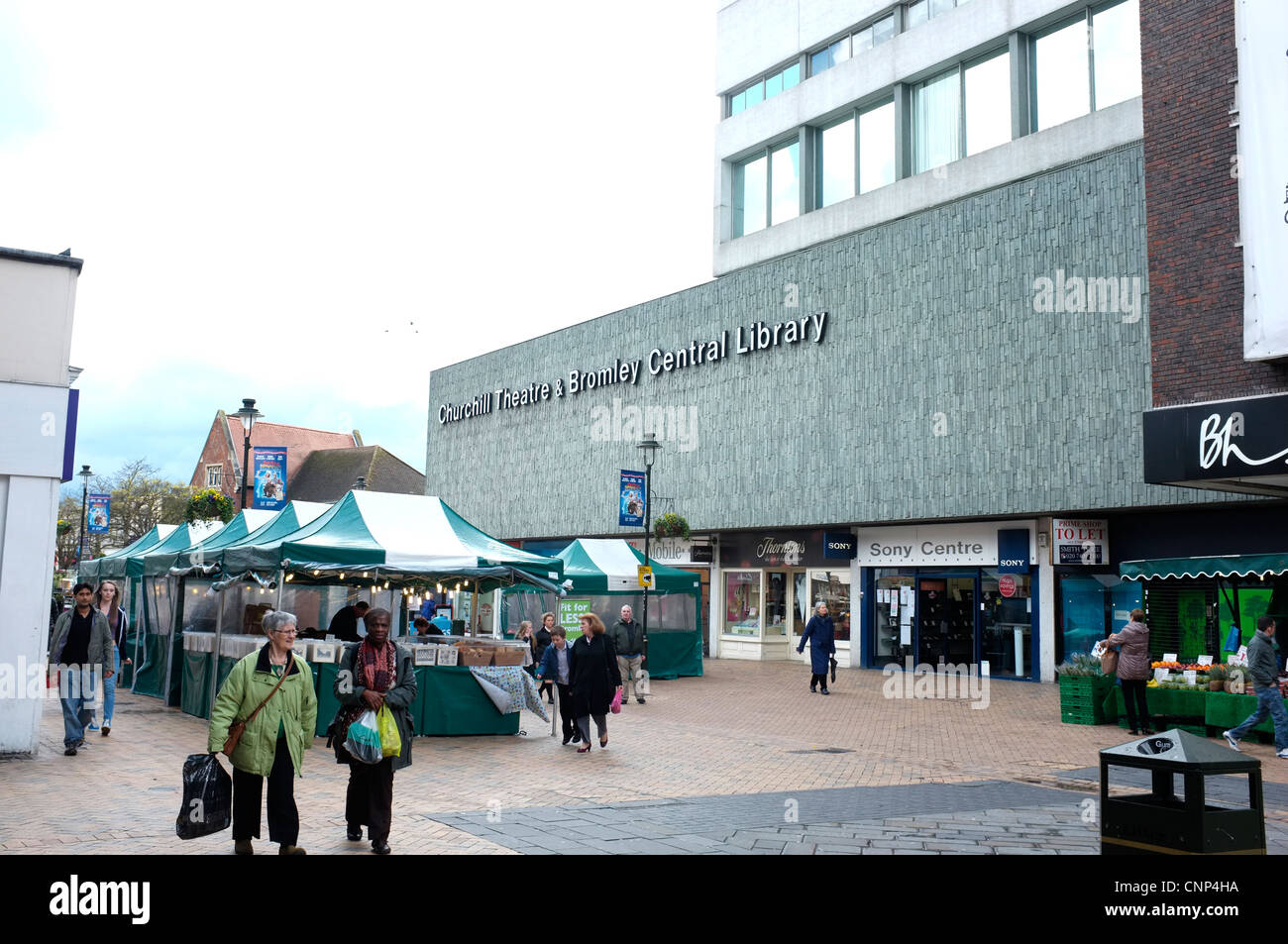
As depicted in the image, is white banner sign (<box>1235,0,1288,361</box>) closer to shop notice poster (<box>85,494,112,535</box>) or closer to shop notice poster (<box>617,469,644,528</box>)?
shop notice poster (<box>617,469,644,528</box>)

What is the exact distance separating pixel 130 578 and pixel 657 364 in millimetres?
17074

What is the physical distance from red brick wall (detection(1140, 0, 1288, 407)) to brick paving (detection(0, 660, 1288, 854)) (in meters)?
5.65

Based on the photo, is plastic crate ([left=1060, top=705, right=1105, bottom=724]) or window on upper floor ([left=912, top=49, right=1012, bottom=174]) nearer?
plastic crate ([left=1060, top=705, right=1105, bottom=724])

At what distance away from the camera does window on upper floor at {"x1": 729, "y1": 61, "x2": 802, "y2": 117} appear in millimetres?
34875

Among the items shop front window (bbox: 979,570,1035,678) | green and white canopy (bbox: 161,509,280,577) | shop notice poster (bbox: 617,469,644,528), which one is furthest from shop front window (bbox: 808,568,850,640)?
green and white canopy (bbox: 161,509,280,577)

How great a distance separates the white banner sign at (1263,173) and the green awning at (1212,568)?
282cm

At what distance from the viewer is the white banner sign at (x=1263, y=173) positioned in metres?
15.5

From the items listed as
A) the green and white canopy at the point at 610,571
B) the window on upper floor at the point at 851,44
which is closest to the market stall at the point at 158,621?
the green and white canopy at the point at 610,571

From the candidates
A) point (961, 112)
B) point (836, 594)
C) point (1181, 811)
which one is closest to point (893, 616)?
point (836, 594)

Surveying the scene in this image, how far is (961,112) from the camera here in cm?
2933

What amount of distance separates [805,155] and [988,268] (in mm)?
11203

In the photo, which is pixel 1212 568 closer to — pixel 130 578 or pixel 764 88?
pixel 130 578
